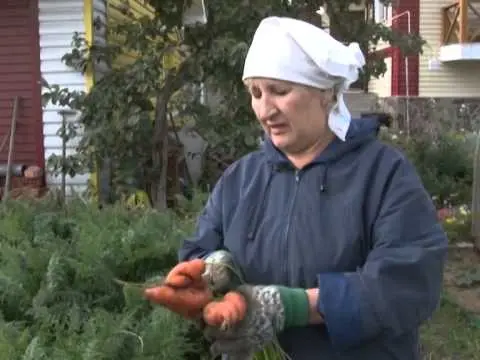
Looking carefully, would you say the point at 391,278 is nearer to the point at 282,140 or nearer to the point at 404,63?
the point at 282,140

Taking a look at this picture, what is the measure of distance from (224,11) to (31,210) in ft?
11.0

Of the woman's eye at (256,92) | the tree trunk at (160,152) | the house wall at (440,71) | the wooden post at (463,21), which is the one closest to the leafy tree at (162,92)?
the tree trunk at (160,152)

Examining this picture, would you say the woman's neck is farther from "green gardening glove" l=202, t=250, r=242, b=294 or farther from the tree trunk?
the tree trunk

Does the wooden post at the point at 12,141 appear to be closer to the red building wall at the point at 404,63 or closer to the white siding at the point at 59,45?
the white siding at the point at 59,45

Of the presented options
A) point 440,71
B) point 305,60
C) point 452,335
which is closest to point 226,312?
point 305,60

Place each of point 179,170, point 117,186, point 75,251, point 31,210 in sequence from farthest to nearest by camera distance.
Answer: point 179,170 < point 117,186 < point 31,210 < point 75,251

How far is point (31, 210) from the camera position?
492 centimetres

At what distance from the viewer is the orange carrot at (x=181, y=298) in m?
1.71

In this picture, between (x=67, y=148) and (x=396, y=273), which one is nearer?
(x=396, y=273)

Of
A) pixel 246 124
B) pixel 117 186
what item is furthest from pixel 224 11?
pixel 117 186

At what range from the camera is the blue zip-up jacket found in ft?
5.61

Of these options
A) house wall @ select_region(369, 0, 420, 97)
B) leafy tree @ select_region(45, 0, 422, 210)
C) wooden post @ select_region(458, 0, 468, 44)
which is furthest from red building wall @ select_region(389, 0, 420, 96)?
leafy tree @ select_region(45, 0, 422, 210)

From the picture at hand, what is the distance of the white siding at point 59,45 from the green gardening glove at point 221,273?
22.6ft

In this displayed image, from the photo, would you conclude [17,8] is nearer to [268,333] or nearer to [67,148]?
[67,148]
